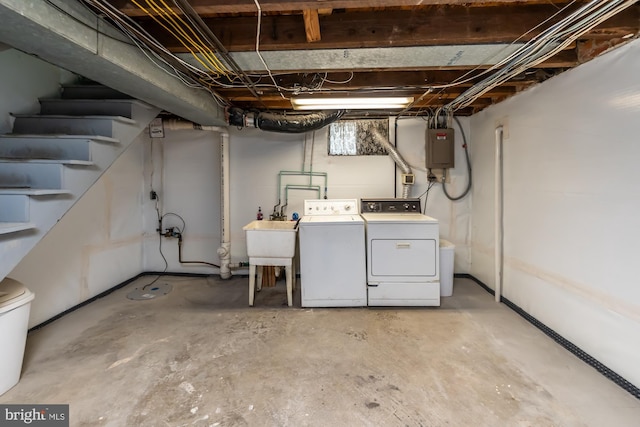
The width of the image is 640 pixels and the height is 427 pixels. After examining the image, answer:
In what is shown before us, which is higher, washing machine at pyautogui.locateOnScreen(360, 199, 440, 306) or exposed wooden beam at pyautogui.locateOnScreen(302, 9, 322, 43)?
exposed wooden beam at pyautogui.locateOnScreen(302, 9, 322, 43)

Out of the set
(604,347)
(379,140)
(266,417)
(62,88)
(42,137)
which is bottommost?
(266,417)

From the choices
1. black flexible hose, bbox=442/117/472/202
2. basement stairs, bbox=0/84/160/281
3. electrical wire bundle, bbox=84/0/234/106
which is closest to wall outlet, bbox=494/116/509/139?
black flexible hose, bbox=442/117/472/202

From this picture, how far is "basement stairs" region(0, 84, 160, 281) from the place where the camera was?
5.61 feet

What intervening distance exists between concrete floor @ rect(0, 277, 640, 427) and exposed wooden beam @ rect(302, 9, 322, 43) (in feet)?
7.04

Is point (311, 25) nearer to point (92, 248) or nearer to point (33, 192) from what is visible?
point (33, 192)

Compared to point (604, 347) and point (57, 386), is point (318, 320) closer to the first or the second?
point (57, 386)

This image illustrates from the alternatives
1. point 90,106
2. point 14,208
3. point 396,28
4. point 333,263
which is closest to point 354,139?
point 333,263

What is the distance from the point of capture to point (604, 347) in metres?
1.87

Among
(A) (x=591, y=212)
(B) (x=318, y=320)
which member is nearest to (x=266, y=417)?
(B) (x=318, y=320)

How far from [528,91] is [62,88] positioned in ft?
14.5

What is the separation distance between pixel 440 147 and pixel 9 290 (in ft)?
13.4

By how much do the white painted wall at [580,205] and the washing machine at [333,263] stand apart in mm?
1498

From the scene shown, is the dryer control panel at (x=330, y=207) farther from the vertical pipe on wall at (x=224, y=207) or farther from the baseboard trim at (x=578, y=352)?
the baseboard trim at (x=578, y=352)

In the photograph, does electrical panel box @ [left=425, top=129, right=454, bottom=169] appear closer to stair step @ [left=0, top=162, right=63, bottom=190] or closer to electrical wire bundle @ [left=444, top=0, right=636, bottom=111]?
electrical wire bundle @ [left=444, top=0, right=636, bottom=111]
